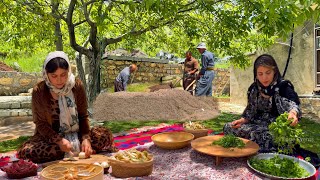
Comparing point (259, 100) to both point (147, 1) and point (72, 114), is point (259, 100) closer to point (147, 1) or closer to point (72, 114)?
point (147, 1)

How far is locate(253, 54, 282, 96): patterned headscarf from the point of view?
287cm

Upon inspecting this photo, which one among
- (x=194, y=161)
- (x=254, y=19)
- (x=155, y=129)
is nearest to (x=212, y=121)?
(x=155, y=129)

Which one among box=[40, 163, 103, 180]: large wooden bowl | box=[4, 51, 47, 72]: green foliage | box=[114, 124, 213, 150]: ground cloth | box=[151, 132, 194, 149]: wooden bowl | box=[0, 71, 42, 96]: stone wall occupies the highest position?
box=[4, 51, 47, 72]: green foliage

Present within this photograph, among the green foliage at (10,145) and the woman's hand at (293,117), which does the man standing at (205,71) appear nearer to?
the green foliage at (10,145)

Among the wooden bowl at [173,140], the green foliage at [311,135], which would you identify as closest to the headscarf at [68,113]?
the wooden bowl at [173,140]

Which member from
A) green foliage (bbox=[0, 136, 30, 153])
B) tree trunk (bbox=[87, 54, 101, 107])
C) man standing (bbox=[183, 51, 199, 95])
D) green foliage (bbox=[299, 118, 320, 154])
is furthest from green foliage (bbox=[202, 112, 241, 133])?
green foliage (bbox=[0, 136, 30, 153])

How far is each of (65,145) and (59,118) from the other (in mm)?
412

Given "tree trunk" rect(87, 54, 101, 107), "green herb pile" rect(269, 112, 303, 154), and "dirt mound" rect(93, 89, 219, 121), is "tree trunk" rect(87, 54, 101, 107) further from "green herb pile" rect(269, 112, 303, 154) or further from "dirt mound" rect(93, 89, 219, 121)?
"green herb pile" rect(269, 112, 303, 154)

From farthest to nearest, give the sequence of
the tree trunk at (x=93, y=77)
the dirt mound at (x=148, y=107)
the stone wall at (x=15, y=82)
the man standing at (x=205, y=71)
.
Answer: the stone wall at (x=15, y=82) → the man standing at (x=205, y=71) → the tree trunk at (x=93, y=77) → the dirt mound at (x=148, y=107)

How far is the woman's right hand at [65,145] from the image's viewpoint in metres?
2.63

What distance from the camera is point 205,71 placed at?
25.9 ft

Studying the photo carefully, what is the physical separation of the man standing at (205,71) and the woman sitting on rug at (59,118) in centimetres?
521

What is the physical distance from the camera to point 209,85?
8.06 meters

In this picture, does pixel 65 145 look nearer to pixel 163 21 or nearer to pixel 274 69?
pixel 274 69
